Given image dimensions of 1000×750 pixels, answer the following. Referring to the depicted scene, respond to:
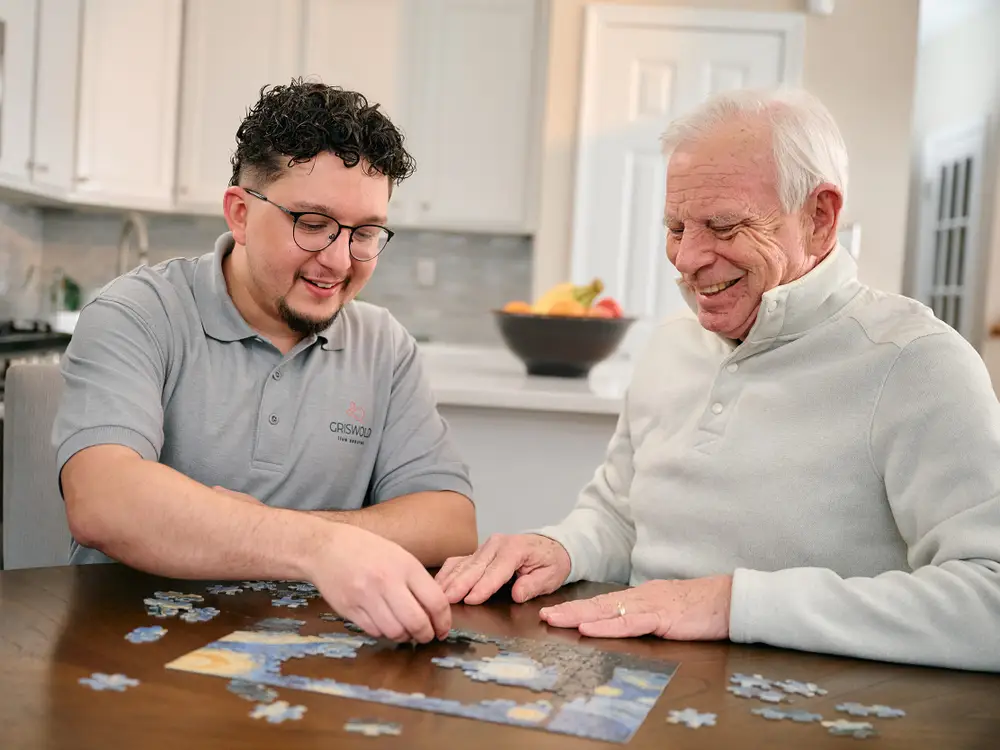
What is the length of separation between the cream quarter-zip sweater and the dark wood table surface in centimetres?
6

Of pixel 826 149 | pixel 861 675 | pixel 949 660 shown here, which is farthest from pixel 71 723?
pixel 826 149

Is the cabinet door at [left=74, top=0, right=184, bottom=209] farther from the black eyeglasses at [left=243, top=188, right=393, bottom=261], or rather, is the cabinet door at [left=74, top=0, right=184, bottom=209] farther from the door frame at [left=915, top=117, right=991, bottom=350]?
the door frame at [left=915, top=117, right=991, bottom=350]

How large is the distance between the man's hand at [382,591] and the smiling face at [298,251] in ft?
2.24

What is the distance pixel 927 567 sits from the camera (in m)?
1.33

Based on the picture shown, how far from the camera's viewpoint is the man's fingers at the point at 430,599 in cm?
123

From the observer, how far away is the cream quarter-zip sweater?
1.30 meters

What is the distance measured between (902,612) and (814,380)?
39 centimetres

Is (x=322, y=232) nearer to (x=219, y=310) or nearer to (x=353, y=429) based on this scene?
(x=219, y=310)

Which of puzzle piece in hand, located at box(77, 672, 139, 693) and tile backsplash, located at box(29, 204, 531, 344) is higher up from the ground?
tile backsplash, located at box(29, 204, 531, 344)

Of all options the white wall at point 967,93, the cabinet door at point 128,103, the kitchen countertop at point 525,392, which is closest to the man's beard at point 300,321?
the kitchen countertop at point 525,392

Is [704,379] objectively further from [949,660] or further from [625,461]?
[949,660]

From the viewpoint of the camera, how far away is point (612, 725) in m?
1.02

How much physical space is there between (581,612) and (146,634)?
514 mm

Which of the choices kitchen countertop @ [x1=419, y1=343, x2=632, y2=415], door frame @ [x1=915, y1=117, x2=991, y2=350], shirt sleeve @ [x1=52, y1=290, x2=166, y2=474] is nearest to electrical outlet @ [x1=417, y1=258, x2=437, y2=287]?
kitchen countertop @ [x1=419, y1=343, x2=632, y2=415]
